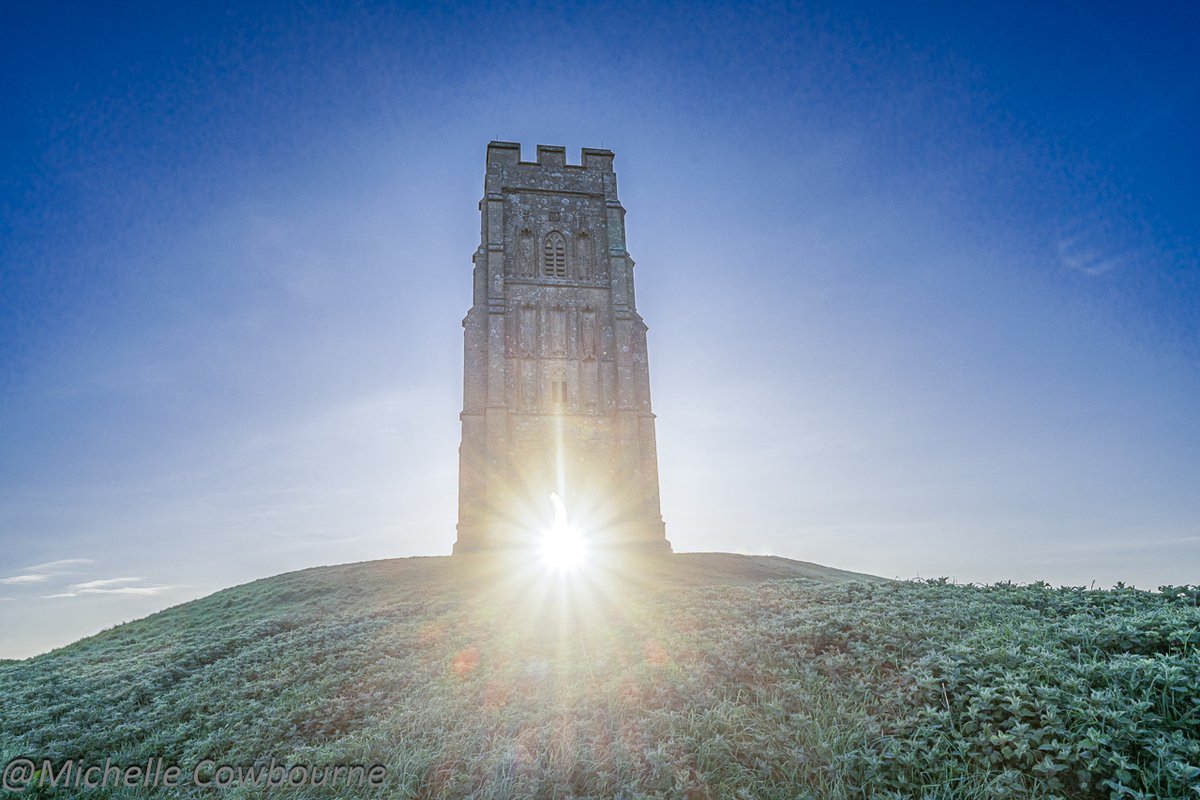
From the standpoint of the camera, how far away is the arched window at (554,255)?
31948 mm

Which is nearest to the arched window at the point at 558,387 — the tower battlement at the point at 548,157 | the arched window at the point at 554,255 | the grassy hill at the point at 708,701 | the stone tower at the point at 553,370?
the stone tower at the point at 553,370

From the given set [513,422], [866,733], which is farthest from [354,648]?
[513,422]

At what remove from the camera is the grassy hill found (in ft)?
18.8

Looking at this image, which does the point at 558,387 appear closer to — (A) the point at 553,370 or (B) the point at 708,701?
(A) the point at 553,370

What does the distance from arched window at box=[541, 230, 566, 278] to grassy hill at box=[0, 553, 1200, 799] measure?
Answer: 2076cm

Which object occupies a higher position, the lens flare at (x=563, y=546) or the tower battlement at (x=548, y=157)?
the tower battlement at (x=548, y=157)

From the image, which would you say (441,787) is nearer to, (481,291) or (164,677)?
(164,677)

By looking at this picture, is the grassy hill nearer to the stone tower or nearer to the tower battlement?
the stone tower

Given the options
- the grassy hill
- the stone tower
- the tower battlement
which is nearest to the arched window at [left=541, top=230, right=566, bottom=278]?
the stone tower

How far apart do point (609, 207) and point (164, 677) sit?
26496 mm

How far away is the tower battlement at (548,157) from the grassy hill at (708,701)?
989 inches

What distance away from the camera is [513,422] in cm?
2906

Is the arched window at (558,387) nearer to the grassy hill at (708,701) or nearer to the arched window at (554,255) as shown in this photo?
the arched window at (554,255)

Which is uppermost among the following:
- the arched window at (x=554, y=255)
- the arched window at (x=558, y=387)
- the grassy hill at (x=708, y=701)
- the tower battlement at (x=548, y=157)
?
the tower battlement at (x=548, y=157)
